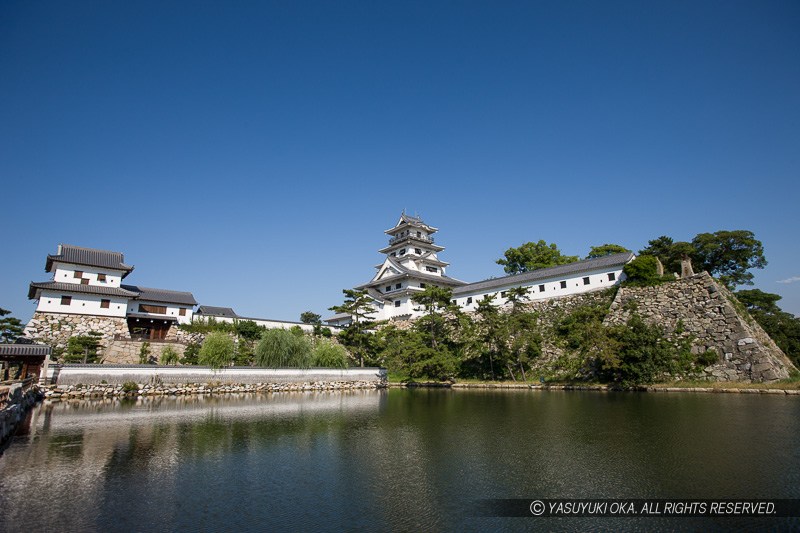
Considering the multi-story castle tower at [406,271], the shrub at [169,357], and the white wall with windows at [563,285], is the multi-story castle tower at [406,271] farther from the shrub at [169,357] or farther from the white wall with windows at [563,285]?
the shrub at [169,357]

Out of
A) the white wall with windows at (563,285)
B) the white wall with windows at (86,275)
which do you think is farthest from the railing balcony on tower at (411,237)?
the white wall with windows at (86,275)

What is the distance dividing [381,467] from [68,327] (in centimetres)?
2702

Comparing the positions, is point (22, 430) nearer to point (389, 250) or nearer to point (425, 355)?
point (425, 355)

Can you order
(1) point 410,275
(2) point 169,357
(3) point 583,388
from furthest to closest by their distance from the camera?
(1) point 410,275
(2) point 169,357
(3) point 583,388

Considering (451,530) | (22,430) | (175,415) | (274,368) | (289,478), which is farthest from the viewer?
(274,368)

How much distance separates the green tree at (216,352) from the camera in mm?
24250

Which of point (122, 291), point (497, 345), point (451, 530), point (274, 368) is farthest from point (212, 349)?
point (451, 530)

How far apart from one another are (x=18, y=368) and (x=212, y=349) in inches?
405

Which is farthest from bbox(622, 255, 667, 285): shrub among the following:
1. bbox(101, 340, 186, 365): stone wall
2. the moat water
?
bbox(101, 340, 186, 365): stone wall

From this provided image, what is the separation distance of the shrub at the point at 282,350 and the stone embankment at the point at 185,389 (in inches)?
53.4

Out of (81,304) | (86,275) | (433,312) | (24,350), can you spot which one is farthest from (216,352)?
(433,312)

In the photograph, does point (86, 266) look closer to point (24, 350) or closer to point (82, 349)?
point (82, 349)

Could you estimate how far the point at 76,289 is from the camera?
26.6 m

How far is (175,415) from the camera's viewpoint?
1494cm
